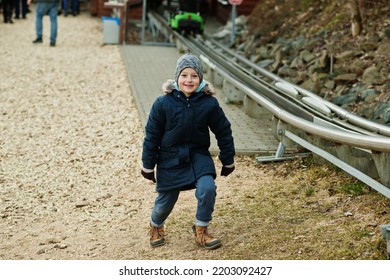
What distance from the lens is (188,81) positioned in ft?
19.4

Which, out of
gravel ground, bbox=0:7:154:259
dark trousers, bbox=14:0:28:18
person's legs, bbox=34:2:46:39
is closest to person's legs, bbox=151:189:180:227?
gravel ground, bbox=0:7:154:259

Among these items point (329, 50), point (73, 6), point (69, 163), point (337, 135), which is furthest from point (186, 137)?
point (73, 6)

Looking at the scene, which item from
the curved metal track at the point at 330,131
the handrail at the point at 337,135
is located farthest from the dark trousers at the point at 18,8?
the handrail at the point at 337,135

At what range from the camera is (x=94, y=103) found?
12.9 m

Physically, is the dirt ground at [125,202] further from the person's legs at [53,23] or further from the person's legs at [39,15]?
the person's legs at [39,15]

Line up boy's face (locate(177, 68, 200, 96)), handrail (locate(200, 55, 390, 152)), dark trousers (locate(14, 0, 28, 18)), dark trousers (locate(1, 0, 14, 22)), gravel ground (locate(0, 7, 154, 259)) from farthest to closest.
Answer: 1. dark trousers (locate(14, 0, 28, 18))
2. dark trousers (locate(1, 0, 14, 22))
3. gravel ground (locate(0, 7, 154, 259))
4. handrail (locate(200, 55, 390, 152))
5. boy's face (locate(177, 68, 200, 96))

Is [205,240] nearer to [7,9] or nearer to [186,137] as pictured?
[186,137]

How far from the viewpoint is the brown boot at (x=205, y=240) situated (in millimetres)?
6172

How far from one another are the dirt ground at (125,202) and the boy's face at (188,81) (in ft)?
4.22

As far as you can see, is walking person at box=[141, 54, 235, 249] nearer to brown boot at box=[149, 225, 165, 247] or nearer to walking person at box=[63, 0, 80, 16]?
brown boot at box=[149, 225, 165, 247]

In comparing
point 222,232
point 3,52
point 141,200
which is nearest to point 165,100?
point 222,232

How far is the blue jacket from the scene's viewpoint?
594cm

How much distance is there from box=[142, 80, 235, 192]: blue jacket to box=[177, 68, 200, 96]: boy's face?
0.07 metres
